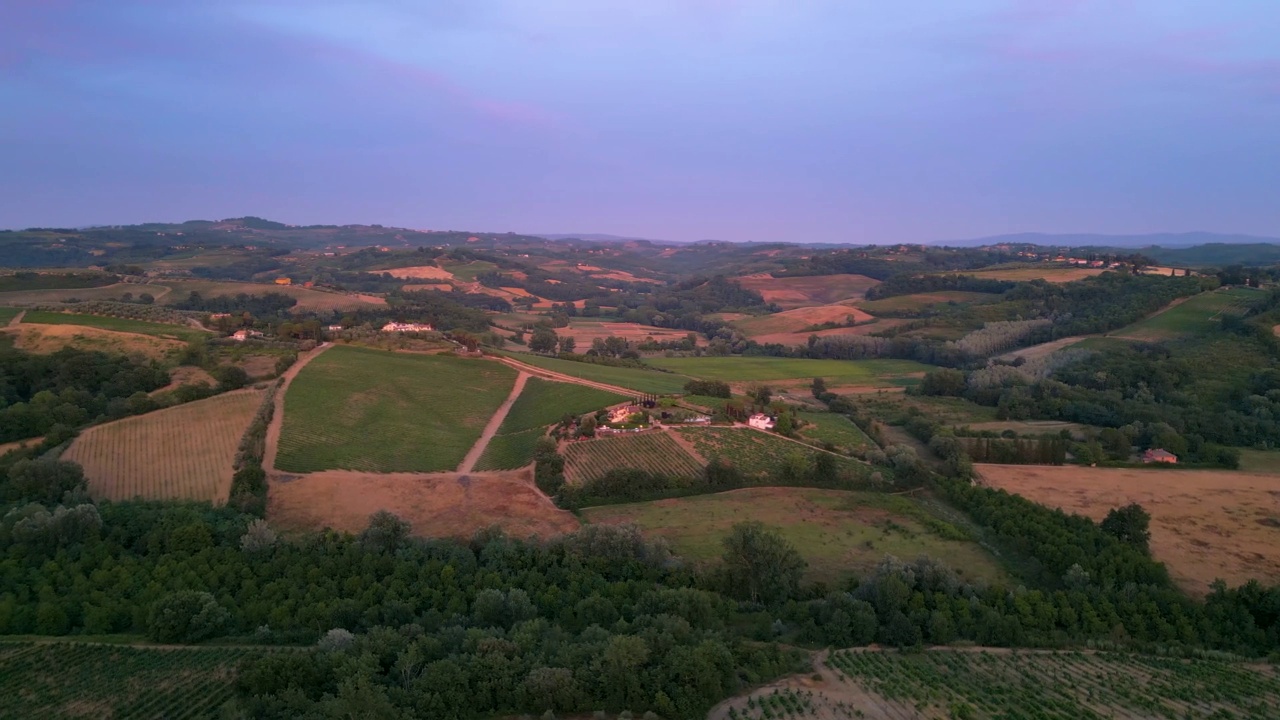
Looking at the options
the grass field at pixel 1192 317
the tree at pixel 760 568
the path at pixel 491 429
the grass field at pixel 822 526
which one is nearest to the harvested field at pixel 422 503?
the path at pixel 491 429

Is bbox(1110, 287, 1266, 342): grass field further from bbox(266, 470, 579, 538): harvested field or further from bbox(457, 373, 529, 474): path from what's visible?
bbox(266, 470, 579, 538): harvested field

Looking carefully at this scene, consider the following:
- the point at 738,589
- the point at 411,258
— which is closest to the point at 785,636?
the point at 738,589

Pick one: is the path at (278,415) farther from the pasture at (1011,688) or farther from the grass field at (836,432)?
the grass field at (836,432)

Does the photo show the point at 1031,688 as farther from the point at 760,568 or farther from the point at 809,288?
the point at 809,288

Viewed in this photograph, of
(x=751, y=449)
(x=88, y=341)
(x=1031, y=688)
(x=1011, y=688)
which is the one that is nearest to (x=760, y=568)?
(x=1011, y=688)

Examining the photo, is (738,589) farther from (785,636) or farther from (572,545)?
(572,545)
